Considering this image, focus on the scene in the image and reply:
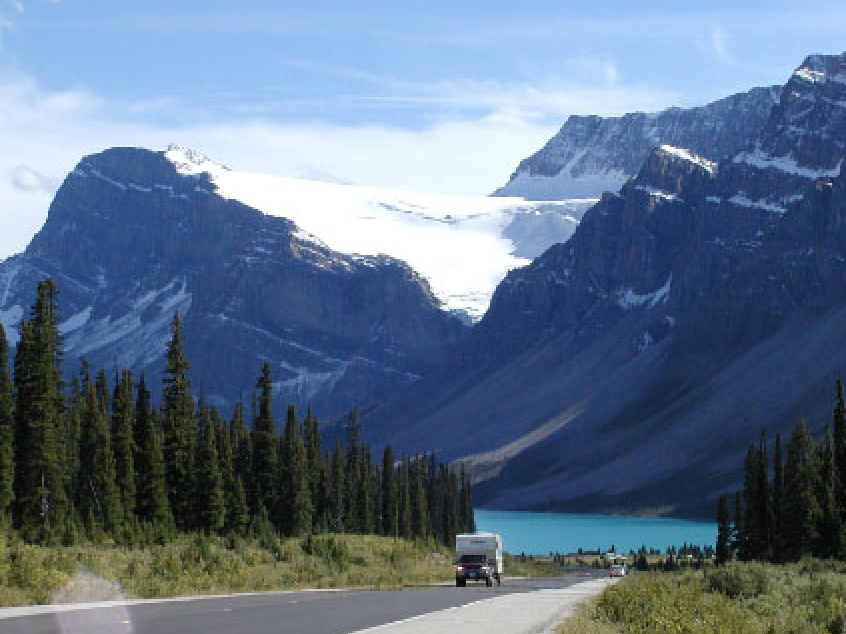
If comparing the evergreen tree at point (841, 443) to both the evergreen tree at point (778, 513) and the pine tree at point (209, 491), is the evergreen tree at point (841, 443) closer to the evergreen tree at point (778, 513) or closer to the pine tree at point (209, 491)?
the evergreen tree at point (778, 513)

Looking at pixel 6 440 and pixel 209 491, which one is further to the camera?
pixel 209 491

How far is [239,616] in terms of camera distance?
4106 cm

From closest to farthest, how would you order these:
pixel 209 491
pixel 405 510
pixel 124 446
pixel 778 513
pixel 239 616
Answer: pixel 239 616, pixel 124 446, pixel 209 491, pixel 778 513, pixel 405 510

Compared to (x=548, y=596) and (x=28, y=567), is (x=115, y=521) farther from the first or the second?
(x=28, y=567)

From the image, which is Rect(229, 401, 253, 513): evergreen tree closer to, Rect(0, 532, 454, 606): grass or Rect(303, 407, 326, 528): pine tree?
Rect(303, 407, 326, 528): pine tree

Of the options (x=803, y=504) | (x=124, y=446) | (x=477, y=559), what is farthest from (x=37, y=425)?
(x=803, y=504)

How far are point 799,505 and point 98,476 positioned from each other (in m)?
54.5

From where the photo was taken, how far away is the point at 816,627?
43125 mm

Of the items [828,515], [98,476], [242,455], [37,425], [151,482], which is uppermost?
[37,425]

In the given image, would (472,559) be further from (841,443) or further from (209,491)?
(841,443)

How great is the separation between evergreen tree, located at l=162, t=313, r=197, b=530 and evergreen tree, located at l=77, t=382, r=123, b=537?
686 centimetres

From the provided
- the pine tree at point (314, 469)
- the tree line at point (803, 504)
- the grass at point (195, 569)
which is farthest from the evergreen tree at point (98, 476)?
the tree line at point (803, 504)

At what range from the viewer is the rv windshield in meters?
83.0

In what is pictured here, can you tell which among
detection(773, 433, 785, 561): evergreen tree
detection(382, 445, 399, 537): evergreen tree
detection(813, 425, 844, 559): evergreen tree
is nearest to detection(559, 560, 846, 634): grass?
detection(813, 425, 844, 559): evergreen tree
